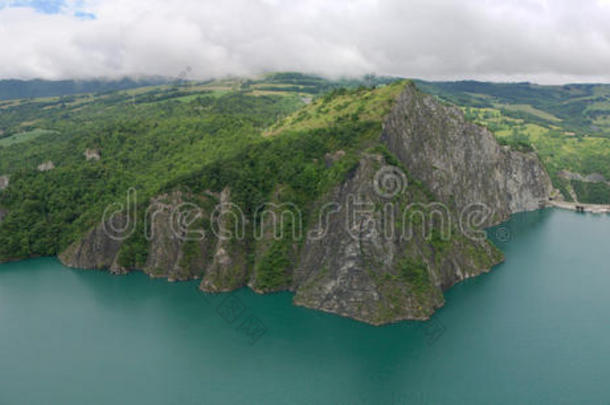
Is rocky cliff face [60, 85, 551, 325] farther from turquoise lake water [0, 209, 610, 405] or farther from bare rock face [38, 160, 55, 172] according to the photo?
bare rock face [38, 160, 55, 172]

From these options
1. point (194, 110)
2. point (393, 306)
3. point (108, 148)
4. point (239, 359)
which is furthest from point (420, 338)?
point (194, 110)

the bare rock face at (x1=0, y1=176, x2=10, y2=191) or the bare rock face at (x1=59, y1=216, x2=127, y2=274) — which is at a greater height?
the bare rock face at (x1=0, y1=176, x2=10, y2=191)

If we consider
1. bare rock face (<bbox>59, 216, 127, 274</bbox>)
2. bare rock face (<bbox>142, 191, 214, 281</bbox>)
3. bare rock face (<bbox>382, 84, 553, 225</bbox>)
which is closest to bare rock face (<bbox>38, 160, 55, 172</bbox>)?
bare rock face (<bbox>59, 216, 127, 274</bbox>)

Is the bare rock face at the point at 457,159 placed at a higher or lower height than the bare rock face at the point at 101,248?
higher

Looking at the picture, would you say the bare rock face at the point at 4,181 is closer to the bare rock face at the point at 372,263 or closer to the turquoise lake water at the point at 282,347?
the turquoise lake water at the point at 282,347

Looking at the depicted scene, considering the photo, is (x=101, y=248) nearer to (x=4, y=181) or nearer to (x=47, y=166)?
(x=47, y=166)

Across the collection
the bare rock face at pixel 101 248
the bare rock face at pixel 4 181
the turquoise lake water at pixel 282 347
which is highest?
the bare rock face at pixel 4 181

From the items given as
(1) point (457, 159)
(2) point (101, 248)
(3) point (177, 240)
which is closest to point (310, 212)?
(3) point (177, 240)

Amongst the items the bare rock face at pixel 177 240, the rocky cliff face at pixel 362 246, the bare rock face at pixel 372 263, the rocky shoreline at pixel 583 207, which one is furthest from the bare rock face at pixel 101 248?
the rocky shoreline at pixel 583 207
